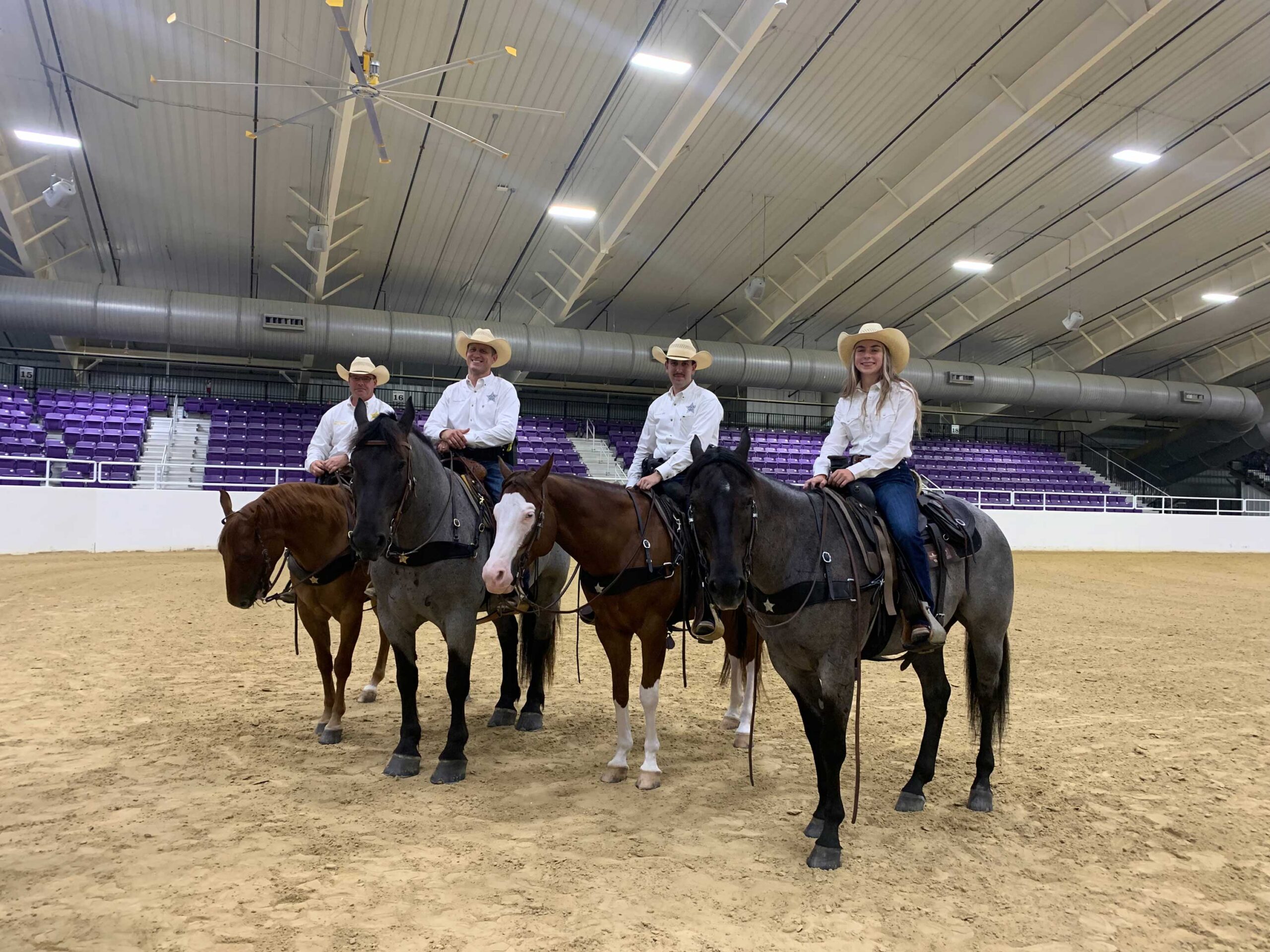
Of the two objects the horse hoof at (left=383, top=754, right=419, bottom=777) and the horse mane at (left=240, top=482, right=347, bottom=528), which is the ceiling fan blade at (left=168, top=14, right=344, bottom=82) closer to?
the horse mane at (left=240, top=482, right=347, bottom=528)

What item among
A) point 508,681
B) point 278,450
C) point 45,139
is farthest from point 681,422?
point 278,450

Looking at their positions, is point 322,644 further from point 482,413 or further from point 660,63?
point 660,63

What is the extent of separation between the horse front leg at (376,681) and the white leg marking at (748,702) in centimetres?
230

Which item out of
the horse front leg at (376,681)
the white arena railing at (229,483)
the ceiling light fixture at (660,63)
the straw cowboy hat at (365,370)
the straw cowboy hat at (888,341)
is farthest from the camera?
the white arena railing at (229,483)

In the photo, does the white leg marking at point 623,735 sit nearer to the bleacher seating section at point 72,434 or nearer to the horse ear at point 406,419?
the horse ear at point 406,419

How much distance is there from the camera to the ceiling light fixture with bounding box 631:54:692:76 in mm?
10578

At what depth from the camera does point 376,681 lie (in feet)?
17.3

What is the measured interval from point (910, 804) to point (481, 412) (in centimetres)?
300

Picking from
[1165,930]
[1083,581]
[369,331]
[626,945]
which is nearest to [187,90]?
[369,331]

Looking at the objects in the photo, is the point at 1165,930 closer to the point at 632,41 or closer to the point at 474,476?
the point at 474,476

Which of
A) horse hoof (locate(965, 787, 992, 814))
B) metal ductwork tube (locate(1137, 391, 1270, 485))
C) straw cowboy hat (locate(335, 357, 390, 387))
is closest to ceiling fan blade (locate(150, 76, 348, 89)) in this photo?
straw cowboy hat (locate(335, 357, 390, 387))

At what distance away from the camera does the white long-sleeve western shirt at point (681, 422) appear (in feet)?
14.7

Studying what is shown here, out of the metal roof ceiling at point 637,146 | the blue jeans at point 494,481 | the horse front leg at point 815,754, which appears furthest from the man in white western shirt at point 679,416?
the metal roof ceiling at point 637,146

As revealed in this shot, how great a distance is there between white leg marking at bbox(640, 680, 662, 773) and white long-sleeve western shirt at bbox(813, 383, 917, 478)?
1.35 m
